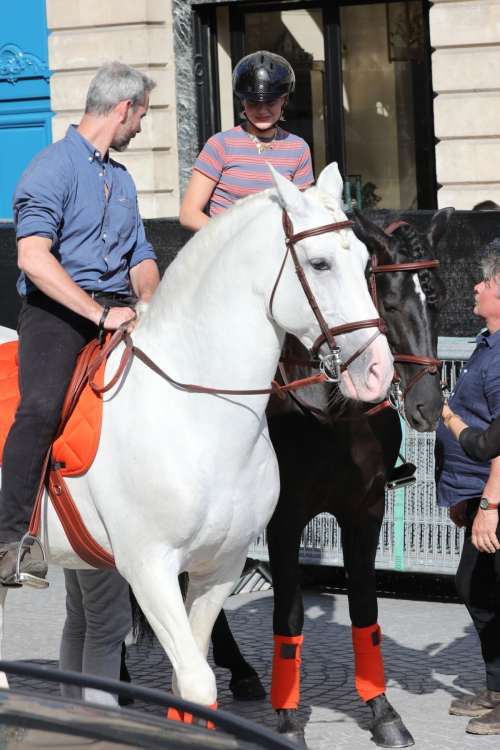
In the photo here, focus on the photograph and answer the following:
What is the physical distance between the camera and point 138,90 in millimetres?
3684

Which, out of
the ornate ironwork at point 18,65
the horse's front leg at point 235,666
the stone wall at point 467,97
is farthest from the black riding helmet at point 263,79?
the ornate ironwork at point 18,65

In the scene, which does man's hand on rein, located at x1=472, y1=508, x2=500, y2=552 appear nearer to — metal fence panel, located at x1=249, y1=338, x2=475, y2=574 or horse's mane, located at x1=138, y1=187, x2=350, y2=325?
horse's mane, located at x1=138, y1=187, x2=350, y2=325

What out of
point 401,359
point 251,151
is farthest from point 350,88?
point 401,359

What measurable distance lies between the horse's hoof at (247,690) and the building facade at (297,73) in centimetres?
736

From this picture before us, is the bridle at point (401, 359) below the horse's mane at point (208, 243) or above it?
below

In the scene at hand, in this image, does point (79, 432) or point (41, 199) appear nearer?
point (79, 432)

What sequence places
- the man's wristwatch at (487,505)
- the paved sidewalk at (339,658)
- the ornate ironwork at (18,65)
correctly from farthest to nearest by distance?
the ornate ironwork at (18,65)
the paved sidewalk at (339,658)
the man's wristwatch at (487,505)

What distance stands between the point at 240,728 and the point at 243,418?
192 centimetres

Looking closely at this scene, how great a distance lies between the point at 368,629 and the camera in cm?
417

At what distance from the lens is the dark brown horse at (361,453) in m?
3.66

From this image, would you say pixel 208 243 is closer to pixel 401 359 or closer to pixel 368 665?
pixel 401 359

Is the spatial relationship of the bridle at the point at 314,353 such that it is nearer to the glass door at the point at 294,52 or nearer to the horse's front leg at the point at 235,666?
the horse's front leg at the point at 235,666

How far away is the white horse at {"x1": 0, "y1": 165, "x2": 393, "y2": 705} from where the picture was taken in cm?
309

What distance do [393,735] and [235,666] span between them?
925 mm
